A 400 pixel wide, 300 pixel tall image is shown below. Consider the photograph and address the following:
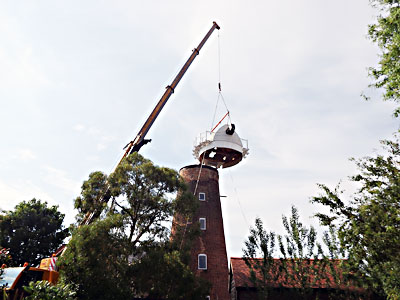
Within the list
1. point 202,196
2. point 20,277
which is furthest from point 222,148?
point 20,277

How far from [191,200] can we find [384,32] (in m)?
12.4

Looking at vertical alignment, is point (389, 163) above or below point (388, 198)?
above

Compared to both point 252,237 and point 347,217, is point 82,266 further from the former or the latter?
point 347,217

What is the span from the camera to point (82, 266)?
15.8 metres

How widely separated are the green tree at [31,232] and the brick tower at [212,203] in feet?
57.2

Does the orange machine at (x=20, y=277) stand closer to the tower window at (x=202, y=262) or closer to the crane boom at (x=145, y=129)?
the crane boom at (x=145, y=129)

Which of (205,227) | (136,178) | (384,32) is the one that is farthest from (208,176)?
(384,32)

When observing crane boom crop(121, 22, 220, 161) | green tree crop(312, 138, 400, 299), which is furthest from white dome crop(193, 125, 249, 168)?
green tree crop(312, 138, 400, 299)

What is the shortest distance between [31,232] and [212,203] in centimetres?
2038

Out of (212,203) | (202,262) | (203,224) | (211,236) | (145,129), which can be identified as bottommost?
(202,262)

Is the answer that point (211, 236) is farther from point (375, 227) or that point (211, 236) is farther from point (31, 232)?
point (31, 232)

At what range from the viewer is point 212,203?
2666 cm

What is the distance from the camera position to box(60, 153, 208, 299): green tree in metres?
15.7

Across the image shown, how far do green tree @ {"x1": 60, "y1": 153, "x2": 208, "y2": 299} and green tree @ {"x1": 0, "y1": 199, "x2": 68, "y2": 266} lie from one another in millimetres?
19302
